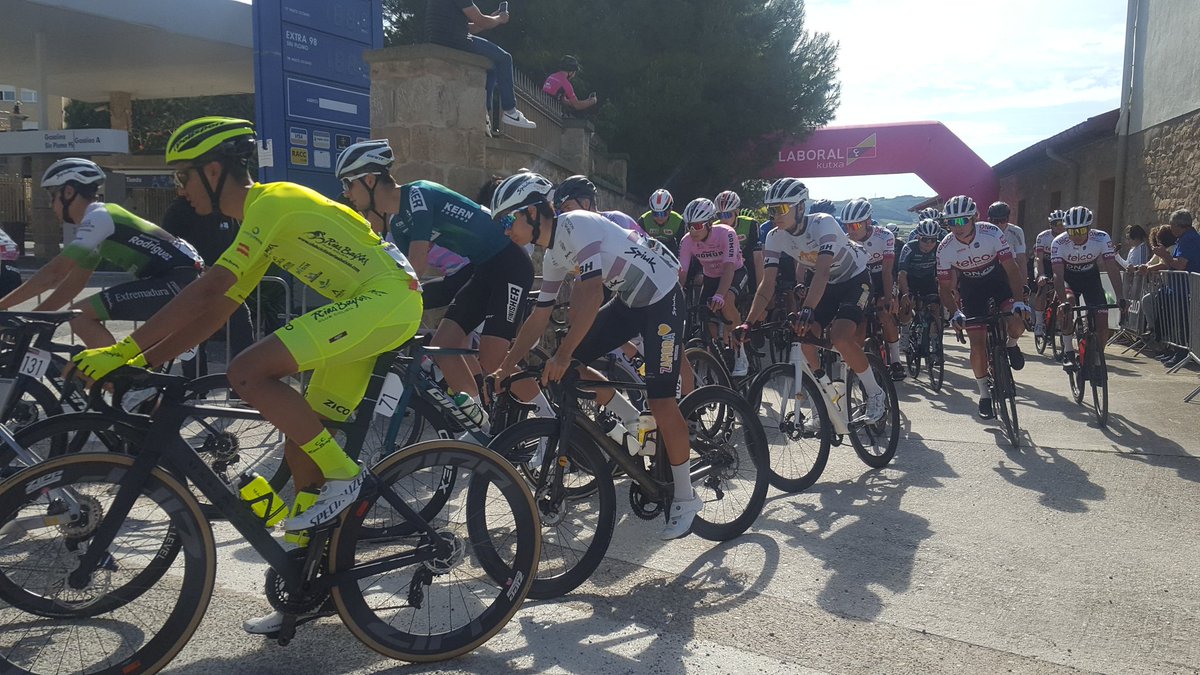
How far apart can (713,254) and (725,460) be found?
4752 mm

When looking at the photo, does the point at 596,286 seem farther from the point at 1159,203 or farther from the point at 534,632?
the point at 1159,203

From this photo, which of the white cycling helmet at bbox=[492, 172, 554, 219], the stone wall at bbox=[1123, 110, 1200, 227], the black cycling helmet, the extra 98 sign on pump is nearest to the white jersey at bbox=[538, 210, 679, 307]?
the white cycling helmet at bbox=[492, 172, 554, 219]

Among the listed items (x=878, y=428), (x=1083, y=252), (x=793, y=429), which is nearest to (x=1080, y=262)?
(x=1083, y=252)

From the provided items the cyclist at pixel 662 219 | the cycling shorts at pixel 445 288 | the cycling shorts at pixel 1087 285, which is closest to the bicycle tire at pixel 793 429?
the cycling shorts at pixel 445 288

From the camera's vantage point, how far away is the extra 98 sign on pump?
375 inches

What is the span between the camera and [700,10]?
1027 inches

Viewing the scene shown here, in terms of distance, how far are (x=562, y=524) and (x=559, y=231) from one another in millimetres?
1393

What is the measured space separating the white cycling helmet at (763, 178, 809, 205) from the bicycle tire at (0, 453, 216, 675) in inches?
187

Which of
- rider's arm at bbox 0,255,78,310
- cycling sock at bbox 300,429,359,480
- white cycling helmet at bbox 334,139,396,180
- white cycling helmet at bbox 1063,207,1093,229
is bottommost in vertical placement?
cycling sock at bbox 300,429,359,480

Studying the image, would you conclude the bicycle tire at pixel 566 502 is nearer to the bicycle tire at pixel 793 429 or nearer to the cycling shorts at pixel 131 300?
the bicycle tire at pixel 793 429

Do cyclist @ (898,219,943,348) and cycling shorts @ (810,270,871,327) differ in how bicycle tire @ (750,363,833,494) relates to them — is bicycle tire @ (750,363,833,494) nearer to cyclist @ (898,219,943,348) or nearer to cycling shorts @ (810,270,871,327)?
cycling shorts @ (810,270,871,327)

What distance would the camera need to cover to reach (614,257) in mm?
4473

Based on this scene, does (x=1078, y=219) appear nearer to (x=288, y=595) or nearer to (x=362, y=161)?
(x=362, y=161)

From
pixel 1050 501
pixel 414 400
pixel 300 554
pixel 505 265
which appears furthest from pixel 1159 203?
pixel 300 554
